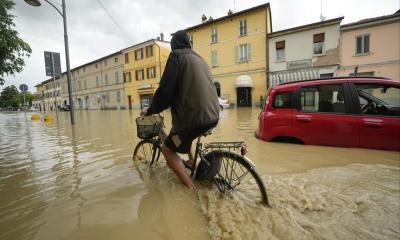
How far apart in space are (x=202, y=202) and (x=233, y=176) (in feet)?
1.58

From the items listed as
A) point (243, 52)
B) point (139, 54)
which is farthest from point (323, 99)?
point (139, 54)

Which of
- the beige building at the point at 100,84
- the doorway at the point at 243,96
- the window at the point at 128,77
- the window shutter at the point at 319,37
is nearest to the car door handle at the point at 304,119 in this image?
the window shutter at the point at 319,37

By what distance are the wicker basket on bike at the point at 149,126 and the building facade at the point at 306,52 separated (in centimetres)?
1844

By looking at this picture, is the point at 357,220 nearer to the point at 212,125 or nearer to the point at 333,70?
the point at 212,125

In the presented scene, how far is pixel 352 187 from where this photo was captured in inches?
109

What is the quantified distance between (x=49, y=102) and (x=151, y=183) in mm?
78531

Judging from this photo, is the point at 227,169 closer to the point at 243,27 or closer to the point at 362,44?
the point at 362,44

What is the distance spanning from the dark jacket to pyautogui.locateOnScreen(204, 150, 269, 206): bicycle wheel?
0.44m

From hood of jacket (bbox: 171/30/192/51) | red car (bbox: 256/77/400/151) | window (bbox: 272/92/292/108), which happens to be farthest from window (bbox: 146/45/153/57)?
hood of jacket (bbox: 171/30/192/51)

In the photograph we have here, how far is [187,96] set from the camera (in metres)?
→ 2.33

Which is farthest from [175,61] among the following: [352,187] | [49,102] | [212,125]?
[49,102]

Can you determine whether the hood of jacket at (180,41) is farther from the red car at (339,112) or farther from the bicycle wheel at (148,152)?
the red car at (339,112)

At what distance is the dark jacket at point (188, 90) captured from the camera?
2324 millimetres

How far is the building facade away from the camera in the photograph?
18.9 meters
